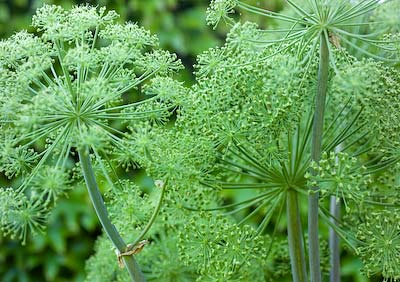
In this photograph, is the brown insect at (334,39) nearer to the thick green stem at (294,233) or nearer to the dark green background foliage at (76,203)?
the thick green stem at (294,233)

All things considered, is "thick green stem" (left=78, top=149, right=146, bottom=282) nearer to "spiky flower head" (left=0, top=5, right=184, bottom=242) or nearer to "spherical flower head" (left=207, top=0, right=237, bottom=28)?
"spiky flower head" (left=0, top=5, right=184, bottom=242)

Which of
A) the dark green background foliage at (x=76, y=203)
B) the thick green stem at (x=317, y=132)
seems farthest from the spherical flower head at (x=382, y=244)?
the dark green background foliage at (x=76, y=203)

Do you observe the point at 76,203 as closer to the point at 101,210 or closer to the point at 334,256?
the point at 334,256

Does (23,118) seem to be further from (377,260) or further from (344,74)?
(377,260)

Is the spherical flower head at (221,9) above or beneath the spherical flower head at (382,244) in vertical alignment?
above

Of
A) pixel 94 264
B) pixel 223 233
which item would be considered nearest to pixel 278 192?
pixel 223 233

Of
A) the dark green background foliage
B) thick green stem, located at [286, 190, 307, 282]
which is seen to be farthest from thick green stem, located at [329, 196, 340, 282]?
the dark green background foliage
